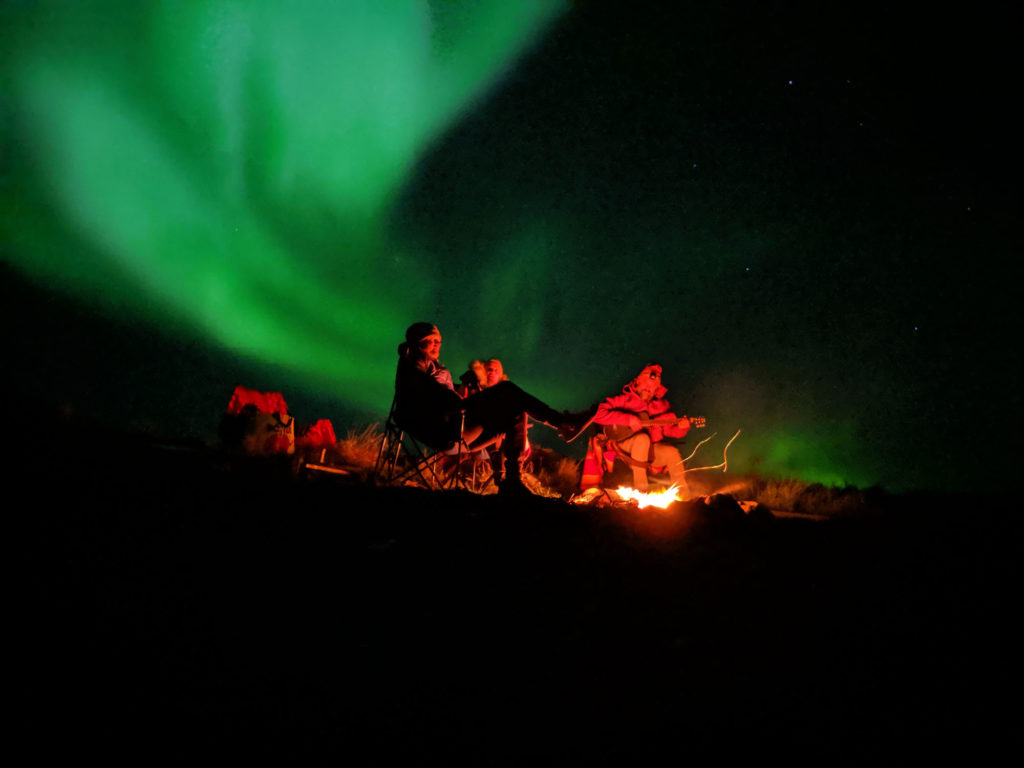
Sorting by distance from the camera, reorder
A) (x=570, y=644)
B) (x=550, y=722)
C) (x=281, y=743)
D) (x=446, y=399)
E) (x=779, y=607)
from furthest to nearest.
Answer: (x=446, y=399) < (x=779, y=607) < (x=570, y=644) < (x=550, y=722) < (x=281, y=743)

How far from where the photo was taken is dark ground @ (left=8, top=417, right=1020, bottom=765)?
1.37 metres

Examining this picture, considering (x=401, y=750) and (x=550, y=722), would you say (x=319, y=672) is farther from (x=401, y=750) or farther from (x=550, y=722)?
(x=550, y=722)

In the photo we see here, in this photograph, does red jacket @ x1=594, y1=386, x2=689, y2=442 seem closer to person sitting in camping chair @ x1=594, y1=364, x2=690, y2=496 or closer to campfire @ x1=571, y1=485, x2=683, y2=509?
person sitting in camping chair @ x1=594, y1=364, x2=690, y2=496

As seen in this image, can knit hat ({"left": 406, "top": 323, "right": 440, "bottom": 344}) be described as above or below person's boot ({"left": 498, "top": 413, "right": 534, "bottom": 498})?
above

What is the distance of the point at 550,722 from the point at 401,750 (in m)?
0.42

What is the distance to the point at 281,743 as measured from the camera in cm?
131

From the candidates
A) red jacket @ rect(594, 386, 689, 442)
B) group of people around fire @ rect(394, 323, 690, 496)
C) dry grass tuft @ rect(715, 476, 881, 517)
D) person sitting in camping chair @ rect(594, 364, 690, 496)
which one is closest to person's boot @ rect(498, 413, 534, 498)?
group of people around fire @ rect(394, 323, 690, 496)

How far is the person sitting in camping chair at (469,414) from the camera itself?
13.6 ft

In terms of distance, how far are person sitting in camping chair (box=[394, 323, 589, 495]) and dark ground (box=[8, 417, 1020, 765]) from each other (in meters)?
1.53

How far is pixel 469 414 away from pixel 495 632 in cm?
275

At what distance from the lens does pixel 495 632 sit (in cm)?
180

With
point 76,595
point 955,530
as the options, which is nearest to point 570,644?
point 76,595

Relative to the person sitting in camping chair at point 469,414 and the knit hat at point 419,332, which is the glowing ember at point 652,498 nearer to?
the person sitting in camping chair at point 469,414

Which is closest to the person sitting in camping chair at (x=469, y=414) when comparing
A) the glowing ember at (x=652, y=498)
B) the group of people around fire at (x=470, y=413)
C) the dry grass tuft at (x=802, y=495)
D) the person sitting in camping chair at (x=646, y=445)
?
the group of people around fire at (x=470, y=413)
